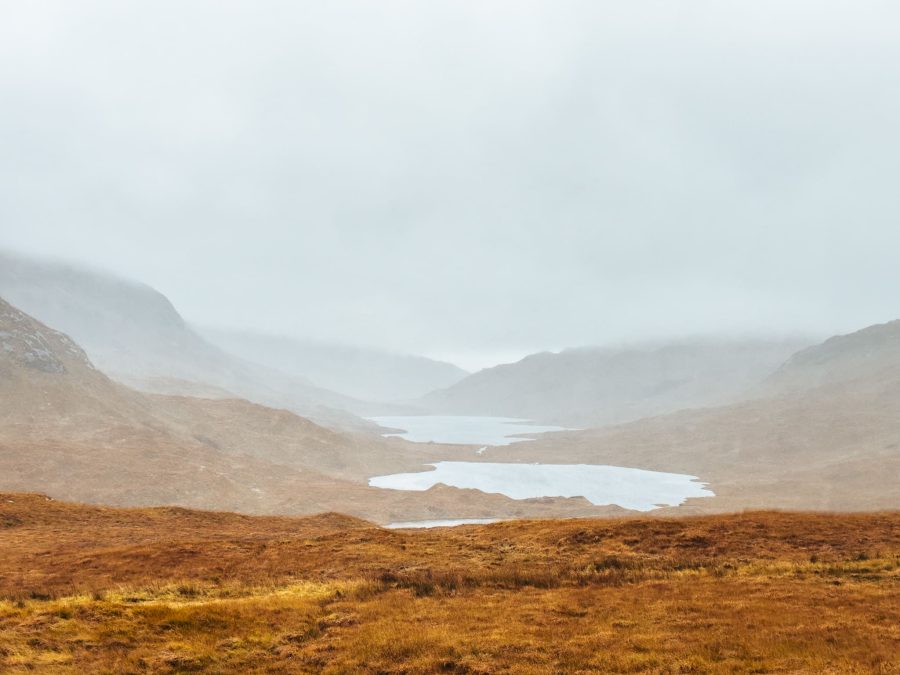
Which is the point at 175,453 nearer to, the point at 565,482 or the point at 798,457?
the point at 565,482

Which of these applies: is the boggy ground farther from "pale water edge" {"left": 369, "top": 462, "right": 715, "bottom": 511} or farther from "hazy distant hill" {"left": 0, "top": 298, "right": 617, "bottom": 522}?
"pale water edge" {"left": 369, "top": 462, "right": 715, "bottom": 511}

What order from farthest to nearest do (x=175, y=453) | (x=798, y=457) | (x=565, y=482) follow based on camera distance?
(x=798, y=457), (x=565, y=482), (x=175, y=453)

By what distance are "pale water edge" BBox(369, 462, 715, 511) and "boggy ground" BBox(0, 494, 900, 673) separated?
3513 inches

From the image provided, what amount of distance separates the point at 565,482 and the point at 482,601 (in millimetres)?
127035

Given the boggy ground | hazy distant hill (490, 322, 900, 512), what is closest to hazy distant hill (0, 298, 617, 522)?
hazy distant hill (490, 322, 900, 512)

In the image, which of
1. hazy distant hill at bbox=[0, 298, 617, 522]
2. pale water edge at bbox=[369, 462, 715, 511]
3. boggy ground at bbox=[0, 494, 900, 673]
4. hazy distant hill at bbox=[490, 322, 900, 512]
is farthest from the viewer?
pale water edge at bbox=[369, 462, 715, 511]

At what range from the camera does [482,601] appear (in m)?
21.0

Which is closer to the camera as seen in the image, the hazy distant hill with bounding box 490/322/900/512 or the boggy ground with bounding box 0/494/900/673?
the boggy ground with bounding box 0/494/900/673

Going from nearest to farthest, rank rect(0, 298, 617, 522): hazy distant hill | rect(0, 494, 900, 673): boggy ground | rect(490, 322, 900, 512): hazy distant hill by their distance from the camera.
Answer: rect(0, 494, 900, 673): boggy ground → rect(0, 298, 617, 522): hazy distant hill → rect(490, 322, 900, 512): hazy distant hill

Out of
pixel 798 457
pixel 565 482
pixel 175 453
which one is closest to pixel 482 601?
pixel 175 453

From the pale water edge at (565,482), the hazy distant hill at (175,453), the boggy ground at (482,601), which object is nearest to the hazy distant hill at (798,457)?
the pale water edge at (565,482)

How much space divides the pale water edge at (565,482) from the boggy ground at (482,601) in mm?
89234

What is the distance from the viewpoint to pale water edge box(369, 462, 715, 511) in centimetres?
12456

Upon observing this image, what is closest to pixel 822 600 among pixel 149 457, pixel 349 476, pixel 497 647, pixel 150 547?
pixel 497 647
